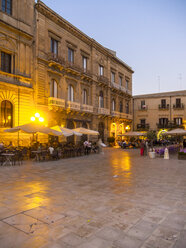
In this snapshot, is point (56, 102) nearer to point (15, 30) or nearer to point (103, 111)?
point (15, 30)

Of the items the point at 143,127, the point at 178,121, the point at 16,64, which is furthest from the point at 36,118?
the point at 178,121

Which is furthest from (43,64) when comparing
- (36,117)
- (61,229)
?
(61,229)

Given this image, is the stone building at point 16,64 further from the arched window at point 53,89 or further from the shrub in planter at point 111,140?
the shrub in planter at point 111,140

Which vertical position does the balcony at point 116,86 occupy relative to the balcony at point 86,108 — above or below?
above

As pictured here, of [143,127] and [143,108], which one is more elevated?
[143,108]

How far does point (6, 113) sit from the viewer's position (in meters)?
15.2

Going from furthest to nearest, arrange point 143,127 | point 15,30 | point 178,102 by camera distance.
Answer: point 143,127, point 178,102, point 15,30

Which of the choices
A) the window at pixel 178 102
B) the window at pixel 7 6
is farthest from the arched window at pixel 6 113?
the window at pixel 178 102

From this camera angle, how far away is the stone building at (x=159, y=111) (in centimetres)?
3616

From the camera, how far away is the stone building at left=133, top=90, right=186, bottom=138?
36.2 m

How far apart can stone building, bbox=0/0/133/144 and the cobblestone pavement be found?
10347mm

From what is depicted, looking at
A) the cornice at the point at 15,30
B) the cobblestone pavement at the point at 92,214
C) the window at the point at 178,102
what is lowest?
the cobblestone pavement at the point at 92,214

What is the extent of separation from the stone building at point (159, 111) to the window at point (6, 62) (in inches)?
1079

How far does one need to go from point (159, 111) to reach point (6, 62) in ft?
96.7
